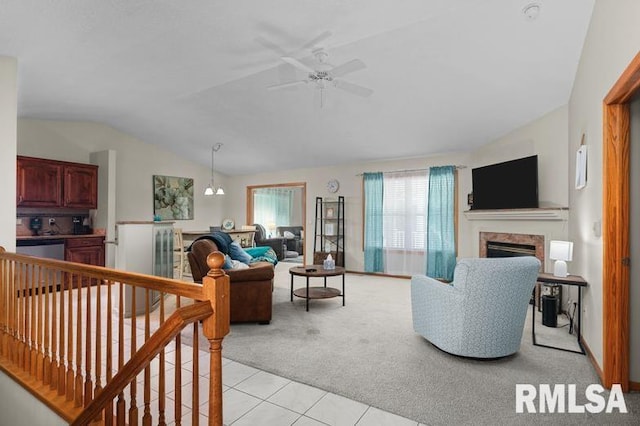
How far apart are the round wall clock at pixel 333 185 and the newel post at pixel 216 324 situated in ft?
19.6

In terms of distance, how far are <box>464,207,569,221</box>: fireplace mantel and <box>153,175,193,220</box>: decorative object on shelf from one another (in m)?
6.03

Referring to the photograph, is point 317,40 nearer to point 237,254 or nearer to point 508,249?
point 237,254

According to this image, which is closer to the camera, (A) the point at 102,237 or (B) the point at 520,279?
(B) the point at 520,279

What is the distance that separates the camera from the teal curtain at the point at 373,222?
6.80 m

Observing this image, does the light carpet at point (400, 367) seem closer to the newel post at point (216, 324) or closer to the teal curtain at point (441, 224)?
the newel post at point (216, 324)

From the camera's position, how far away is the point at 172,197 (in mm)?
7672

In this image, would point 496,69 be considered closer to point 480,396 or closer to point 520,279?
point 520,279

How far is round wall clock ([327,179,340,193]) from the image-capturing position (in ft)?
24.2

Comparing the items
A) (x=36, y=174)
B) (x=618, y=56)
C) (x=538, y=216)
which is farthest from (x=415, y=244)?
(x=36, y=174)

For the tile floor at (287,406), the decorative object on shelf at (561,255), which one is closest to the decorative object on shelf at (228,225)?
the tile floor at (287,406)

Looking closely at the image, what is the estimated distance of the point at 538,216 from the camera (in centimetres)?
438

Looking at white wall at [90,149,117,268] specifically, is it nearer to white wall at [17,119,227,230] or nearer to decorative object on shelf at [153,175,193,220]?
white wall at [17,119,227,230]

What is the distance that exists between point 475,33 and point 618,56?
114 cm

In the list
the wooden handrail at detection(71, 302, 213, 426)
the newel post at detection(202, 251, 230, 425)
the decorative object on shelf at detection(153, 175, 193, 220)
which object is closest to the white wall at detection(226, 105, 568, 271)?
the decorative object on shelf at detection(153, 175, 193, 220)
